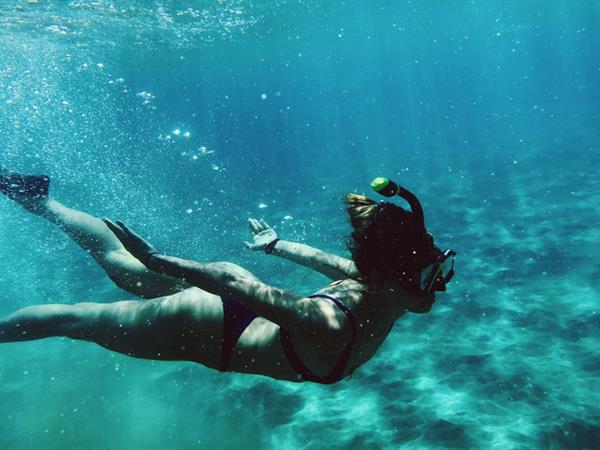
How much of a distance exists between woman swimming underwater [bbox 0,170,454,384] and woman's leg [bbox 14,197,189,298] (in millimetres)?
388

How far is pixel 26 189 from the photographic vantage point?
489 cm

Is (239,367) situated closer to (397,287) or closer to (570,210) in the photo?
(397,287)

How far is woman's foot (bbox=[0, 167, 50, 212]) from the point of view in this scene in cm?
482

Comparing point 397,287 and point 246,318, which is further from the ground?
point 397,287

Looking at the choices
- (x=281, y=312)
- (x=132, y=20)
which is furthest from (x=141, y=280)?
(x=132, y=20)

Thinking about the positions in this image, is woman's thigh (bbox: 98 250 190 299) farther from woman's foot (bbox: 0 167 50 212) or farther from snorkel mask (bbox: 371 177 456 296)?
snorkel mask (bbox: 371 177 456 296)

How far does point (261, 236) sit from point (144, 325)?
4.61ft

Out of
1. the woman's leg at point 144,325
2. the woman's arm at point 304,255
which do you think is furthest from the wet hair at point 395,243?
the woman's leg at point 144,325

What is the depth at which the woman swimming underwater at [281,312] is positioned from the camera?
8.29 feet

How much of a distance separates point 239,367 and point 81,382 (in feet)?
25.8

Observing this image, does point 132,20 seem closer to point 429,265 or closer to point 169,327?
point 169,327

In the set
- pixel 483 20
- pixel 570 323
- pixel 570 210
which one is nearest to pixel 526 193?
pixel 570 210

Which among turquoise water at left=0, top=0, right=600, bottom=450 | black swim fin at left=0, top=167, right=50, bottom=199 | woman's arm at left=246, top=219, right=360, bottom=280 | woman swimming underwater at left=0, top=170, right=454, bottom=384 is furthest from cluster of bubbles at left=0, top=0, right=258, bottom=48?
woman swimming underwater at left=0, top=170, right=454, bottom=384

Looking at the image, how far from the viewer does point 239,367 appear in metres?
3.04
